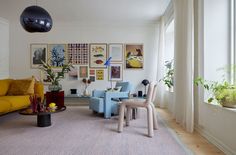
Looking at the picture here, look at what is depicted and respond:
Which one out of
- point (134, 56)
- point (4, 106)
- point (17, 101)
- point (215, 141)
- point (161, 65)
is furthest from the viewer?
point (134, 56)

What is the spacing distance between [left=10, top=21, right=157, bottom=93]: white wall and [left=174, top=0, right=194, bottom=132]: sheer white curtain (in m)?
2.36

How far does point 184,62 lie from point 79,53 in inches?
146

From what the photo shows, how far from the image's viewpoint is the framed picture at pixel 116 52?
6.16 meters

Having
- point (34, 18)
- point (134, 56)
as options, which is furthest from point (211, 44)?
point (134, 56)

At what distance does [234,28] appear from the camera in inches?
106

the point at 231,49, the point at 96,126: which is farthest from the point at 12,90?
the point at 231,49

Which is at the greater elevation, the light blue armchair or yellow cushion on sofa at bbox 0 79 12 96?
yellow cushion on sofa at bbox 0 79 12 96

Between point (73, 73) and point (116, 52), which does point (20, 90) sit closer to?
point (73, 73)

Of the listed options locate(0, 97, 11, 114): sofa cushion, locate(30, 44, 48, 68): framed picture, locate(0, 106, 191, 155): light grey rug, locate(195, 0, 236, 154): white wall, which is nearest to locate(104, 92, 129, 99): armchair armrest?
locate(0, 106, 191, 155): light grey rug

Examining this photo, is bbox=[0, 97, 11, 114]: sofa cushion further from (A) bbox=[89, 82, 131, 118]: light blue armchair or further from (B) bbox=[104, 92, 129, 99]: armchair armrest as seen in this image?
(B) bbox=[104, 92, 129, 99]: armchair armrest

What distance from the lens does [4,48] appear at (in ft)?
19.8

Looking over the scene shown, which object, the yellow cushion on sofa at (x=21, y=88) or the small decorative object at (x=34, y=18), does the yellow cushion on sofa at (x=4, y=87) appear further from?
the small decorative object at (x=34, y=18)

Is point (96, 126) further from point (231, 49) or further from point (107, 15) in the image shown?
point (107, 15)

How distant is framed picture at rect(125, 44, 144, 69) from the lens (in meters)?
6.14
